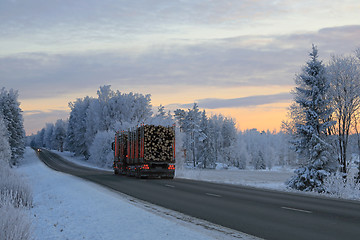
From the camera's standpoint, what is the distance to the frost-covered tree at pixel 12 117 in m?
75.0

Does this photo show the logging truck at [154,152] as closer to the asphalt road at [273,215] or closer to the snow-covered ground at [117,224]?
the asphalt road at [273,215]

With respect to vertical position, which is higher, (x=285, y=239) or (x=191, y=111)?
(x=191, y=111)

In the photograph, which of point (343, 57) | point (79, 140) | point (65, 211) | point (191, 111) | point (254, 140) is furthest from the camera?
point (254, 140)

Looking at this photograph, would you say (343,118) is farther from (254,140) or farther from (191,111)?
(254,140)

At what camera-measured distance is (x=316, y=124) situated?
2823 cm

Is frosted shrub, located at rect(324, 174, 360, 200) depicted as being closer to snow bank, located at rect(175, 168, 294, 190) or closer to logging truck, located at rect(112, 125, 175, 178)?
snow bank, located at rect(175, 168, 294, 190)

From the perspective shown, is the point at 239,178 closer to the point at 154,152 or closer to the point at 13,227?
the point at 154,152

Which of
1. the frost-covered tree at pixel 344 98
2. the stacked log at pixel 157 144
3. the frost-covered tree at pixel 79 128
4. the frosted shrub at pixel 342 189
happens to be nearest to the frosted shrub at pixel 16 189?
the stacked log at pixel 157 144

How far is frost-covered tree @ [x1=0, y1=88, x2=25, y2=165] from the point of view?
246ft

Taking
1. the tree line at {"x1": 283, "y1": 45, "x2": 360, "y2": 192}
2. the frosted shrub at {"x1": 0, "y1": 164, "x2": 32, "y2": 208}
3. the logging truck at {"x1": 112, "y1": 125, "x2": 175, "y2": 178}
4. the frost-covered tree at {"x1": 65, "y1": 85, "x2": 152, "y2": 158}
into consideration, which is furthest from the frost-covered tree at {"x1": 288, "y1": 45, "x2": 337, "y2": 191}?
the frost-covered tree at {"x1": 65, "y1": 85, "x2": 152, "y2": 158}

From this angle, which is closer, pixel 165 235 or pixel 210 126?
pixel 165 235

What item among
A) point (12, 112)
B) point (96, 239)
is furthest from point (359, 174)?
point (12, 112)

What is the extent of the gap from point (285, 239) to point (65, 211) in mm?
8073

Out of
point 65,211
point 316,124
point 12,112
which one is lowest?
point 65,211
